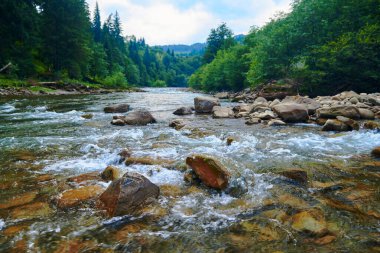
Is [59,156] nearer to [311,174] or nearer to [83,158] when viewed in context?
[83,158]

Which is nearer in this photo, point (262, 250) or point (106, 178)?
point (262, 250)

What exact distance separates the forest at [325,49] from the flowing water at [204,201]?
1455 cm

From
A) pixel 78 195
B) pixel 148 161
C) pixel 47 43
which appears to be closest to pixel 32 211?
pixel 78 195

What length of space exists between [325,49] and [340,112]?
39.1 feet

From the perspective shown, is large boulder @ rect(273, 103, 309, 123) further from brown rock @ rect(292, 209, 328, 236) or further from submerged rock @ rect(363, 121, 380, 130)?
brown rock @ rect(292, 209, 328, 236)

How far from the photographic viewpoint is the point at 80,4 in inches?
1845

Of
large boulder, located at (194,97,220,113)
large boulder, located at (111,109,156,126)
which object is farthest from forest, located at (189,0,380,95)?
large boulder, located at (111,109,156,126)

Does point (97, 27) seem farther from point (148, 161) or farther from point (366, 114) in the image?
point (148, 161)

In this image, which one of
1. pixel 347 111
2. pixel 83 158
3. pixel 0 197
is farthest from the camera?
pixel 347 111

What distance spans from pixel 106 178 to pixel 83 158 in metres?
1.73

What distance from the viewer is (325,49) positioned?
20781mm

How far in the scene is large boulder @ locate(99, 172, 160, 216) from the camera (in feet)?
12.1

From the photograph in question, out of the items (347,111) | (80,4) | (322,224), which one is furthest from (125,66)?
(322,224)

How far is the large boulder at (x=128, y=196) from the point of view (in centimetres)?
368
